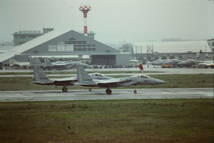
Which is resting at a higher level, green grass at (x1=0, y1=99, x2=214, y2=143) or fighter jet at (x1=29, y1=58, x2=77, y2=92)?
fighter jet at (x1=29, y1=58, x2=77, y2=92)

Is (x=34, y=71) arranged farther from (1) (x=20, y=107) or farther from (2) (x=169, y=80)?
(2) (x=169, y=80)

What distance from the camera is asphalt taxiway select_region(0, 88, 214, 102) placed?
17.8m

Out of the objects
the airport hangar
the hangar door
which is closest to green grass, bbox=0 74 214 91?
the airport hangar

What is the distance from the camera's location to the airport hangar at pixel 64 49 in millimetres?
19328

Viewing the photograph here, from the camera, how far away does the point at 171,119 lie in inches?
501

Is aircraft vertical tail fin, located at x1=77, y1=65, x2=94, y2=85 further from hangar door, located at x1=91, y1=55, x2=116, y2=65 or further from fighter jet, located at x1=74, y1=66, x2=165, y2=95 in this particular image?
hangar door, located at x1=91, y1=55, x2=116, y2=65

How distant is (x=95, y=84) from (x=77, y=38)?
390 cm

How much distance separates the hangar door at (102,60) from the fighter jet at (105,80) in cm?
173

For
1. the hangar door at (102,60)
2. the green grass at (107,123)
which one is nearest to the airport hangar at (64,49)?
the hangar door at (102,60)

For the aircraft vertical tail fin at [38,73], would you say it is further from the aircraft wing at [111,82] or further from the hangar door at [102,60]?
the hangar door at [102,60]

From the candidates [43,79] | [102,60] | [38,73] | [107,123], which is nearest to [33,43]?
[38,73]

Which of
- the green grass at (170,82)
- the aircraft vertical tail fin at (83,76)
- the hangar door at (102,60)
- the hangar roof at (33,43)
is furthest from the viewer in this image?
the hangar door at (102,60)

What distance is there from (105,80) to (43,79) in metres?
3.79

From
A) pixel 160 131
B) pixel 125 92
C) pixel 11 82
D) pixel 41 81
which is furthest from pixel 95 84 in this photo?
pixel 160 131
